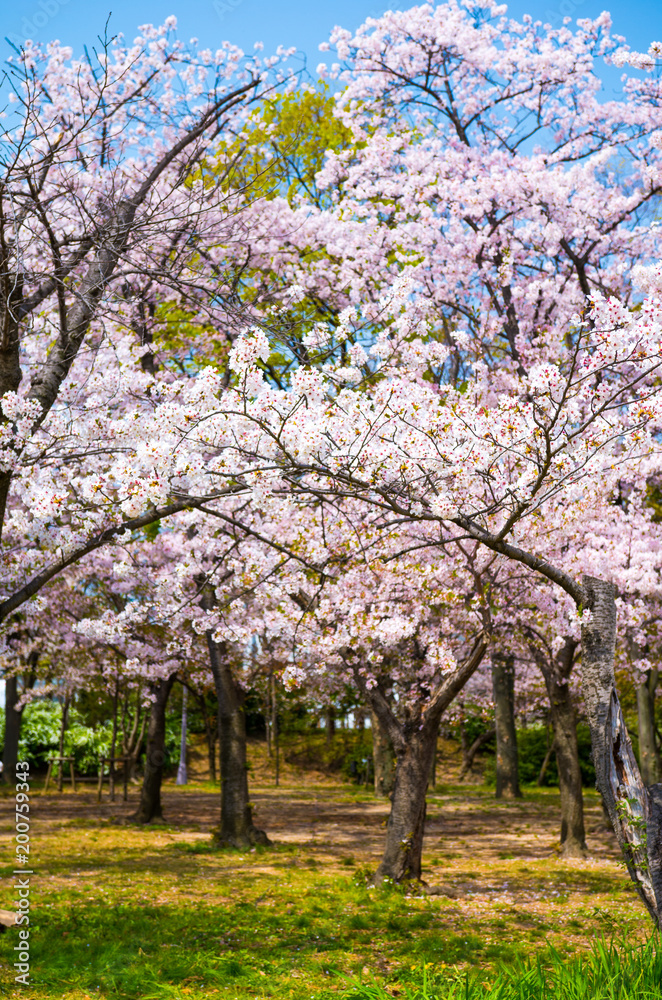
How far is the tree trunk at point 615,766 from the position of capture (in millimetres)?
4355

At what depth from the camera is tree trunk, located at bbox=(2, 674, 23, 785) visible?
18781 millimetres

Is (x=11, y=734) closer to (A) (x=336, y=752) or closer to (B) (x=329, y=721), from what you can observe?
(B) (x=329, y=721)

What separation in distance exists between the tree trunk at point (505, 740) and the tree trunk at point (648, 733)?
6712mm

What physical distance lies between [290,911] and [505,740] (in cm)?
1412

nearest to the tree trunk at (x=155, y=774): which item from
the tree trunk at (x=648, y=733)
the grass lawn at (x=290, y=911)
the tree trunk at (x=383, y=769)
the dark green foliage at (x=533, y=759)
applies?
the grass lawn at (x=290, y=911)

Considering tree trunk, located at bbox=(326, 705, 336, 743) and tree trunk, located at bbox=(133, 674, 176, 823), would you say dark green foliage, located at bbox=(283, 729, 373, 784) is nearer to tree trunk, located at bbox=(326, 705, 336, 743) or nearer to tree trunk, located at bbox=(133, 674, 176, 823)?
tree trunk, located at bbox=(326, 705, 336, 743)

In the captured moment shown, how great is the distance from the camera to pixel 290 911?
7355mm

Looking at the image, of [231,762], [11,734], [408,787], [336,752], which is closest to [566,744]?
[408,787]

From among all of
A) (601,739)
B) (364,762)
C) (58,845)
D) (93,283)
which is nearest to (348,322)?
(93,283)

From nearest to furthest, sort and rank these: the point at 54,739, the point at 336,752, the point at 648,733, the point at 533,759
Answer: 1. the point at 648,733
2. the point at 54,739
3. the point at 533,759
4. the point at 336,752

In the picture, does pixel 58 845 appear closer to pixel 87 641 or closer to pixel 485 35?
pixel 87 641

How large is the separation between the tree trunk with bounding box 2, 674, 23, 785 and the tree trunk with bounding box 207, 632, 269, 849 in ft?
29.1

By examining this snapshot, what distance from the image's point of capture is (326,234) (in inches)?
459

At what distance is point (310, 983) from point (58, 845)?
7276mm
